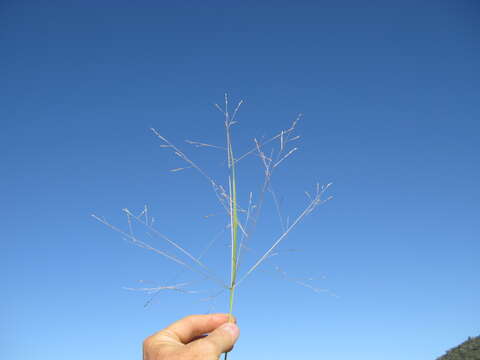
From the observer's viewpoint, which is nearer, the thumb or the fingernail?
the thumb

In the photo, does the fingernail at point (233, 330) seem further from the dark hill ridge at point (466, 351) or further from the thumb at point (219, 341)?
the dark hill ridge at point (466, 351)

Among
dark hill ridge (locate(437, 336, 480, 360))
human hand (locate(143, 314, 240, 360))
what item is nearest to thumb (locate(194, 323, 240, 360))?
human hand (locate(143, 314, 240, 360))

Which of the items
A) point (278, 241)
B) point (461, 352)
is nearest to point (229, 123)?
point (278, 241)

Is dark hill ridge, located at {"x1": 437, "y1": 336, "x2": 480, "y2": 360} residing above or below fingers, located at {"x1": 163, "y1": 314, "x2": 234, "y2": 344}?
above

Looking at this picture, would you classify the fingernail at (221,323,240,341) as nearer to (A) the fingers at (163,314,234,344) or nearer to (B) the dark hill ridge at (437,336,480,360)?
(A) the fingers at (163,314,234,344)

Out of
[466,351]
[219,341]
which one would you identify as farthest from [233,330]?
[466,351]

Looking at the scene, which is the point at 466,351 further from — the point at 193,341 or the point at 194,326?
the point at 193,341
